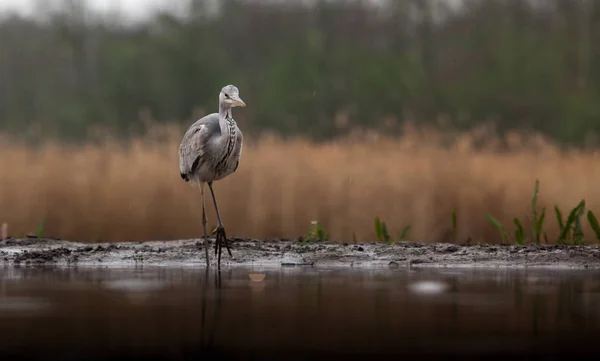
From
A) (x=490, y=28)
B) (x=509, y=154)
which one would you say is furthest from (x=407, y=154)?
(x=490, y=28)

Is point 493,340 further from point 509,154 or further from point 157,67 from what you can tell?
point 157,67

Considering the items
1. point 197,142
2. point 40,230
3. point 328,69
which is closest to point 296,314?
point 197,142

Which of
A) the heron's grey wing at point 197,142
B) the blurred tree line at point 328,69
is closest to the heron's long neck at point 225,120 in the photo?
the heron's grey wing at point 197,142

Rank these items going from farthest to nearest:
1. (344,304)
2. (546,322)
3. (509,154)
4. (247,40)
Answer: (247,40) → (509,154) → (344,304) → (546,322)

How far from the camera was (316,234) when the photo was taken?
12148mm

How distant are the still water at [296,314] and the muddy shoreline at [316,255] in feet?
3.08

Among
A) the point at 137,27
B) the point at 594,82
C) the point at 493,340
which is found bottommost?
the point at 493,340

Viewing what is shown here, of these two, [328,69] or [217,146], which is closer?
[217,146]

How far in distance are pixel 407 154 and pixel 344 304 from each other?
7.95 m

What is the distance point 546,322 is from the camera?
637cm

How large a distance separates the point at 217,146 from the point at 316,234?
1.63m

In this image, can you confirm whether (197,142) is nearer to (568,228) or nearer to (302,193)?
(302,193)

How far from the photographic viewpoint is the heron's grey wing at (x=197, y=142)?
1127cm

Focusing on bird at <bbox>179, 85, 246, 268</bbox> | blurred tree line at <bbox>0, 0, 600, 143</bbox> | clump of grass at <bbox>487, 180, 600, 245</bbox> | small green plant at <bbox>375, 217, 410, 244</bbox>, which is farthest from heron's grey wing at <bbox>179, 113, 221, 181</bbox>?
blurred tree line at <bbox>0, 0, 600, 143</bbox>
